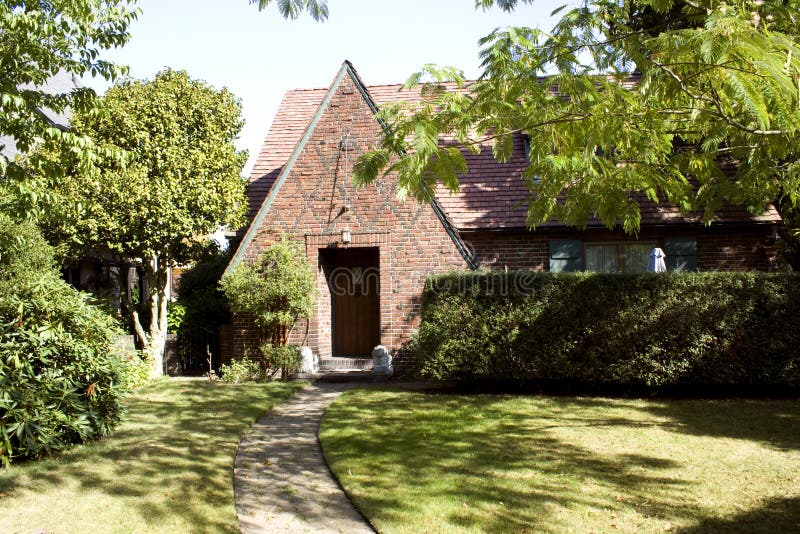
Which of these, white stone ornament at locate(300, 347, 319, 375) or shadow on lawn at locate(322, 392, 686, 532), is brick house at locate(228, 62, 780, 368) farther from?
shadow on lawn at locate(322, 392, 686, 532)

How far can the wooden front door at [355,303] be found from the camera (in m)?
15.5

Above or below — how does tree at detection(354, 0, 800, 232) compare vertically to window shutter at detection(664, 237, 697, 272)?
above

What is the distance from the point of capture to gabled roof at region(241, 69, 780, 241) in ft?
49.1

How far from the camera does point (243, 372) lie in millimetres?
13992

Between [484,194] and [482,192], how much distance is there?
83 mm

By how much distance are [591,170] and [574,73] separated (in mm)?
1045

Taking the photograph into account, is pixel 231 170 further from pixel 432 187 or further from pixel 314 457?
pixel 432 187

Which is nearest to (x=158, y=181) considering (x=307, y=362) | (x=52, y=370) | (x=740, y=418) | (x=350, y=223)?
(x=350, y=223)

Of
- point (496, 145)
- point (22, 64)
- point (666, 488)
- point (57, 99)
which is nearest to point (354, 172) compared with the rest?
point (496, 145)

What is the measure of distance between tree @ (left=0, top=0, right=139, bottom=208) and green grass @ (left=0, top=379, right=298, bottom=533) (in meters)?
3.46

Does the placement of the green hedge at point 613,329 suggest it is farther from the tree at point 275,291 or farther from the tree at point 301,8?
the tree at point 301,8

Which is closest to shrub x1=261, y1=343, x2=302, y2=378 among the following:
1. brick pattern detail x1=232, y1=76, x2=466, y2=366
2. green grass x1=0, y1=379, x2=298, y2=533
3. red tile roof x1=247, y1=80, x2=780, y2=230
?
brick pattern detail x1=232, y1=76, x2=466, y2=366

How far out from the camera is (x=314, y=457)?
8.45 meters

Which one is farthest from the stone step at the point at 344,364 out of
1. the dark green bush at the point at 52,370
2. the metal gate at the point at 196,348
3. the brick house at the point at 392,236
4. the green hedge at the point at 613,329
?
the dark green bush at the point at 52,370
